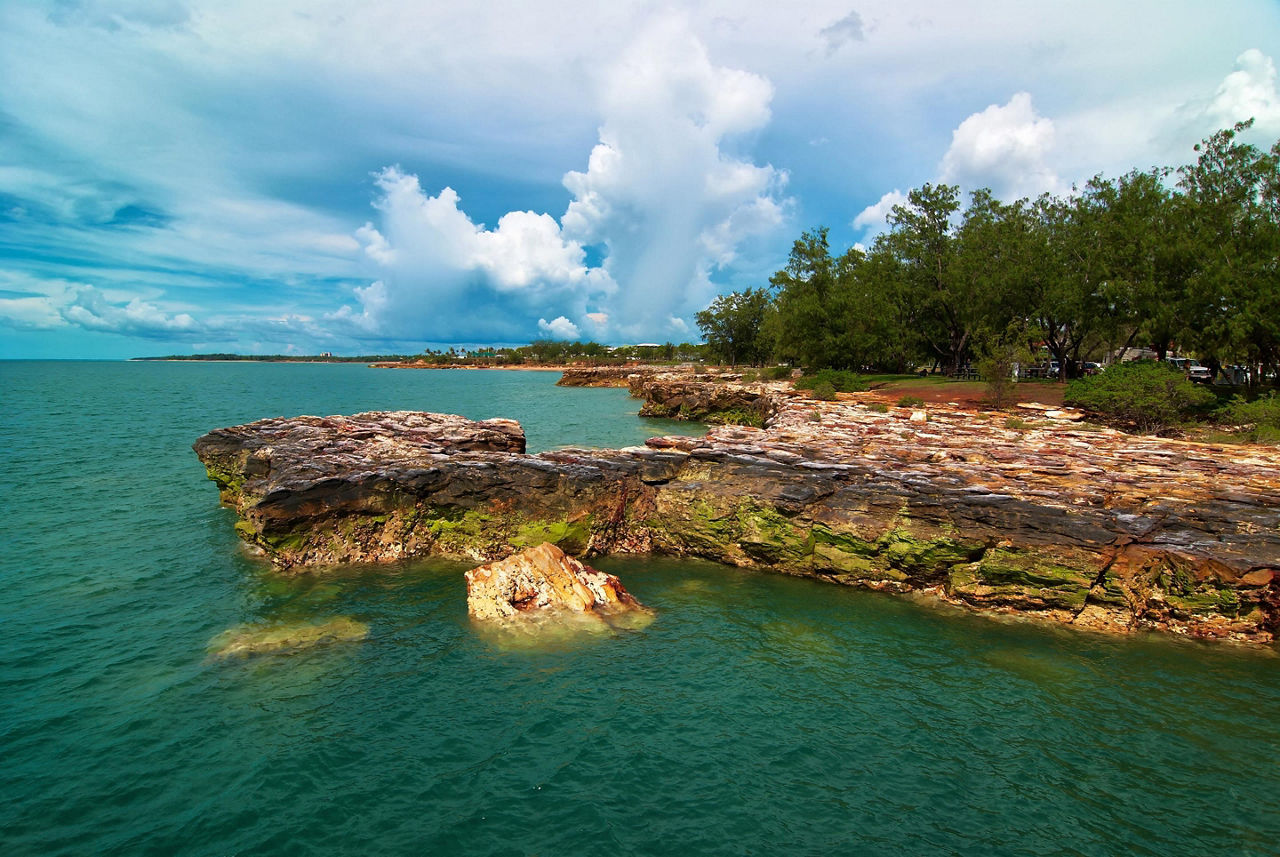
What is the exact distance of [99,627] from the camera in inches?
501

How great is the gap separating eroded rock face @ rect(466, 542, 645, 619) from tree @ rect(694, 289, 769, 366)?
8797 centimetres

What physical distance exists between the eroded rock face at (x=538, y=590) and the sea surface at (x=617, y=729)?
0.65m

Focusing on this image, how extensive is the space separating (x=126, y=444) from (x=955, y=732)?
46.0 meters

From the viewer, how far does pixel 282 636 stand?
1212 cm

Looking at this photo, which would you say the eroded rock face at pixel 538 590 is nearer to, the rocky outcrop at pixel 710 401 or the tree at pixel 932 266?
the rocky outcrop at pixel 710 401

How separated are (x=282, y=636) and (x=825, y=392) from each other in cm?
3725

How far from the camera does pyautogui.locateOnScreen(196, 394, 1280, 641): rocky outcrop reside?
1244 centimetres

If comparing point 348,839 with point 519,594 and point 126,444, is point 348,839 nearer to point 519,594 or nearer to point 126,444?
point 519,594

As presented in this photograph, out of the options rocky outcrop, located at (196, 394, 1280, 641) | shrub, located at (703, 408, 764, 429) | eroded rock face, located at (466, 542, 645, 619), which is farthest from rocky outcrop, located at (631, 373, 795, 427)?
eroded rock face, located at (466, 542, 645, 619)

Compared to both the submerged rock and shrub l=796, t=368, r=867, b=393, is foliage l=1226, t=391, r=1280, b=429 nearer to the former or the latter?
shrub l=796, t=368, r=867, b=393

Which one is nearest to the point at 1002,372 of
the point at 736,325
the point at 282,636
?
the point at 282,636

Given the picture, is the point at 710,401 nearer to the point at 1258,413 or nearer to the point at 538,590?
the point at 1258,413

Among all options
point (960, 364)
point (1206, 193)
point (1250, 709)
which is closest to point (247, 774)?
point (1250, 709)

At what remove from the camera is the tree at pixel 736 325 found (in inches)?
3974
